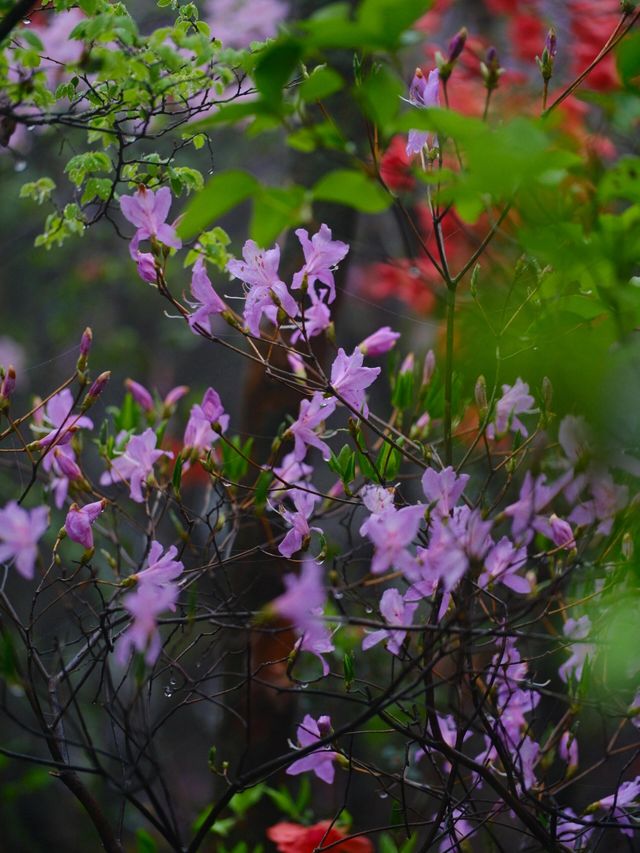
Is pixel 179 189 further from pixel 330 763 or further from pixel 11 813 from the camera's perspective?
pixel 11 813

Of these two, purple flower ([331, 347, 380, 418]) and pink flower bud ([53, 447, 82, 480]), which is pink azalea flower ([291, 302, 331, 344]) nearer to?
purple flower ([331, 347, 380, 418])

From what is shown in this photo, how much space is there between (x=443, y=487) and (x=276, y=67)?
433 millimetres

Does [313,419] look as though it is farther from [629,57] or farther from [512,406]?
[629,57]

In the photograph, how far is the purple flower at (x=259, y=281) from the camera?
970mm

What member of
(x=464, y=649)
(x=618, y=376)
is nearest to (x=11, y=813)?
(x=464, y=649)

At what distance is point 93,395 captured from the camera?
1025 mm

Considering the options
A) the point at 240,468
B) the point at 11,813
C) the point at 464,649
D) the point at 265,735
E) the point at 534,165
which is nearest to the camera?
the point at 534,165

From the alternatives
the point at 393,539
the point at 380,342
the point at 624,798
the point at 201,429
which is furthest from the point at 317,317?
the point at 624,798

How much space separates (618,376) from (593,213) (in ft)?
0.43

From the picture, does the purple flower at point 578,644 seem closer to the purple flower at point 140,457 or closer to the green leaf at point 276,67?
the purple flower at point 140,457

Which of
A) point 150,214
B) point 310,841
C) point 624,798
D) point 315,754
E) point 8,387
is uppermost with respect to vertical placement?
point 150,214

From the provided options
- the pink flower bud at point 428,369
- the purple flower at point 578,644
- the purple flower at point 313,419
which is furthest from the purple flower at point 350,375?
the purple flower at point 578,644

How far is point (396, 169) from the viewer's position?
1546mm

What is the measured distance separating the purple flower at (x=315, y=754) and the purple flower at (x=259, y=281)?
45 centimetres
